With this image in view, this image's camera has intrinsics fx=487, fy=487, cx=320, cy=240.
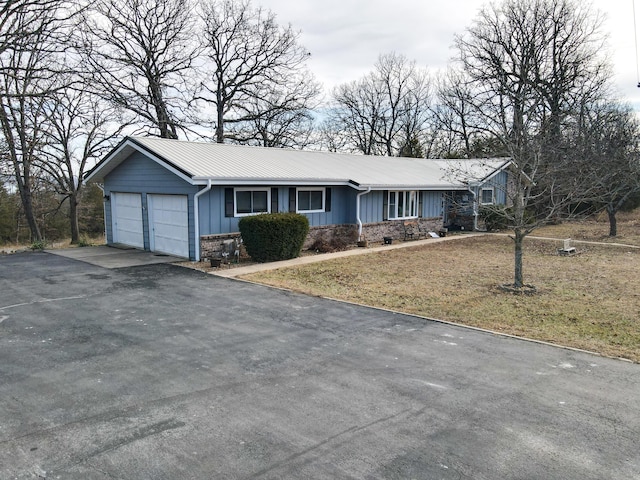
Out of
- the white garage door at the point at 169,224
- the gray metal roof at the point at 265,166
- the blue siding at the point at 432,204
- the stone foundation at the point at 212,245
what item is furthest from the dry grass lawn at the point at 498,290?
the blue siding at the point at 432,204

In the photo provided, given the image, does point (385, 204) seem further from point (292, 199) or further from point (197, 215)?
point (197, 215)

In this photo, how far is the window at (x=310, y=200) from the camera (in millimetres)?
17312

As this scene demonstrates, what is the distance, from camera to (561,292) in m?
11.0

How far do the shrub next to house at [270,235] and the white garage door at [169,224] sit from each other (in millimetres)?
1784

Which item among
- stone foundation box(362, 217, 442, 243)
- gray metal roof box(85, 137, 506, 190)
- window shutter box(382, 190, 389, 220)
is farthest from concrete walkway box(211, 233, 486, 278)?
gray metal roof box(85, 137, 506, 190)

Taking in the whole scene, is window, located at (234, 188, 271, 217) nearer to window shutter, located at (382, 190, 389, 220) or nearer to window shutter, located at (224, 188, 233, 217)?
window shutter, located at (224, 188, 233, 217)

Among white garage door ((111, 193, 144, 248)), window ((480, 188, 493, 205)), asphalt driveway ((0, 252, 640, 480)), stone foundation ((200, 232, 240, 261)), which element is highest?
window ((480, 188, 493, 205))

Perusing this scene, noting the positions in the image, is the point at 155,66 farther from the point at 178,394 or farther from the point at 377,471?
the point at 377,471

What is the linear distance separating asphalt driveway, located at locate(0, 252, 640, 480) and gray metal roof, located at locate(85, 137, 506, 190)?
22.2 feet

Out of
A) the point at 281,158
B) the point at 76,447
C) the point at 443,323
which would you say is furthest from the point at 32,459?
the point at 281,158

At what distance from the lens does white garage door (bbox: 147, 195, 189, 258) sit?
48.2 feet

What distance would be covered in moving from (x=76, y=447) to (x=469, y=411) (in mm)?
3685

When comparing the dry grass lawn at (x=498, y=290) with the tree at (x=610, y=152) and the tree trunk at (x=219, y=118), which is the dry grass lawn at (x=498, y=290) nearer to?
the tree at (x=610, y=152)

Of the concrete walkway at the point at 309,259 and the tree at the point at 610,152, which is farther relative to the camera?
the tree at the point at 610,152
